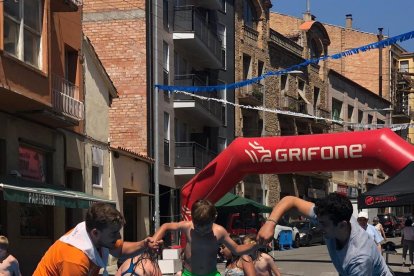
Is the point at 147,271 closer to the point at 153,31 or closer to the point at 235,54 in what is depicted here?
the point at 153,31

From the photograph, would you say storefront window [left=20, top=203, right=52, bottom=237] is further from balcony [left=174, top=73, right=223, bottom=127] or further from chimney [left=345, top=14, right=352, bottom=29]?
chimney [left=345, top=14, right=352, bottom=29]

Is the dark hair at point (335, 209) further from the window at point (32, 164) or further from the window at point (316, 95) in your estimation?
the window at point (316, 95)

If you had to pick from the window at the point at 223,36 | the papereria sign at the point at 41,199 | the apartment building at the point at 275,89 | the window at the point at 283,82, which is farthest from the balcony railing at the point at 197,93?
the papereria sign at the point at 41,199

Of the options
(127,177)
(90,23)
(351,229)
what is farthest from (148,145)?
(351,229)

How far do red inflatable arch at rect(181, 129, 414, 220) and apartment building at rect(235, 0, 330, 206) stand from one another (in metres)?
24.4

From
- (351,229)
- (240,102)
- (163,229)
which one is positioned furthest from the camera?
(240,102)

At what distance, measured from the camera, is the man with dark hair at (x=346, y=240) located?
15.5 ft

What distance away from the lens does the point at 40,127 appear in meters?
19.5

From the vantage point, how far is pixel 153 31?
3008 centimetres

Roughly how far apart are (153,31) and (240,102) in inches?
456

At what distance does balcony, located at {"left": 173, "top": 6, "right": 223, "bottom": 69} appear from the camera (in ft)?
108

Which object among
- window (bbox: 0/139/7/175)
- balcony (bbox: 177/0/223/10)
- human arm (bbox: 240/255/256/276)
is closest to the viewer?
human arm (bbox: 240/255/256/276)

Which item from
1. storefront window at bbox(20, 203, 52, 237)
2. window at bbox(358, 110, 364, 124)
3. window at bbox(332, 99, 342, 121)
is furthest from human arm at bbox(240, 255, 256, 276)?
window at bbox(358, 110, 364, 124)

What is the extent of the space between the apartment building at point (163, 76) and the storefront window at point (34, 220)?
5971mm
